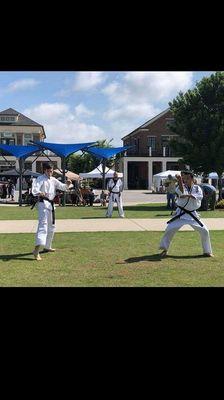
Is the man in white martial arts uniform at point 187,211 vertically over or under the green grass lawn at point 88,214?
over

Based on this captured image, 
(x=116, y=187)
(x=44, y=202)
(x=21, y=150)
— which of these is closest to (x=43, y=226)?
(x=44, y=202)

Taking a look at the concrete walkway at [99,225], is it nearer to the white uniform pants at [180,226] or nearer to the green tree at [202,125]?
the white uniform pants at [180,226]

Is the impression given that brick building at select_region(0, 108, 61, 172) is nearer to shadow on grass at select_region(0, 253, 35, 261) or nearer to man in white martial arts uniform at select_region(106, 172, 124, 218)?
man in white martial arts uniform at select_region(106, 172, 124, 218)

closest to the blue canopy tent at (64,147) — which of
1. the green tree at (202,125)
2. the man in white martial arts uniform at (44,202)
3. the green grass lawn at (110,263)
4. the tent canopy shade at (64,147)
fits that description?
the tent canopy shade at (64,147)

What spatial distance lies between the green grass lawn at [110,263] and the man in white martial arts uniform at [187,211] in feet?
1.32

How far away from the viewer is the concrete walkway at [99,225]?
15352 mm

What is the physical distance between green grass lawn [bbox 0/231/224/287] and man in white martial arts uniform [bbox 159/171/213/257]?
1.32ft

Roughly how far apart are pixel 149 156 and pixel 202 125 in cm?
4498

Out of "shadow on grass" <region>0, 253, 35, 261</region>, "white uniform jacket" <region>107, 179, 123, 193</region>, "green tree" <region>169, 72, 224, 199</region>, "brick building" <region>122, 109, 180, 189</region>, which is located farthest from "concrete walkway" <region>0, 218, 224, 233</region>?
"brick building" <region>122, 109, 180, 189</region>

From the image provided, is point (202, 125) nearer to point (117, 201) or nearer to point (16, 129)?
point (117, 201)
